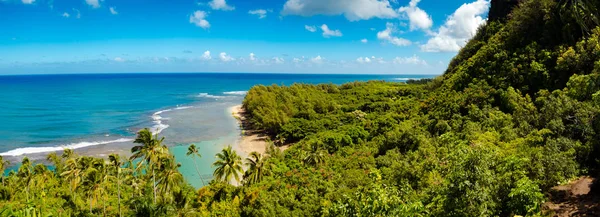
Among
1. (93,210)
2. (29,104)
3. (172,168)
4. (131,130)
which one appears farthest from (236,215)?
(29,104)

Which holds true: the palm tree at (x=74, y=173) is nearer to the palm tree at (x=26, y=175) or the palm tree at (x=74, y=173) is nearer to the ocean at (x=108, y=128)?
the palm tree at (x=26, y=175)

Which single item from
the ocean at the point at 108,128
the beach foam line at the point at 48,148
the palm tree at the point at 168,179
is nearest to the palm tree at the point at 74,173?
the palm tree at the point at 168,179

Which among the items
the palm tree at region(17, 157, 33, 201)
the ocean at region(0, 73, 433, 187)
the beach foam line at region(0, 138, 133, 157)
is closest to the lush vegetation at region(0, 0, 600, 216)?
the palm tree at region(17, 157, 33, 201)

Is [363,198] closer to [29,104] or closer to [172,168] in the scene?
[172,168]

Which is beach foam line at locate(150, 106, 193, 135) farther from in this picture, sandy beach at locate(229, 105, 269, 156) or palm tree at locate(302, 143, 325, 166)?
palm tree at locate(302, 143, 325, 166)

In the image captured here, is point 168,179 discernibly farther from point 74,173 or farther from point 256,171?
point 74,173

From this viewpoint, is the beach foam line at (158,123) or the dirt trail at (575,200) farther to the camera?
the beach foam line at (158,123)

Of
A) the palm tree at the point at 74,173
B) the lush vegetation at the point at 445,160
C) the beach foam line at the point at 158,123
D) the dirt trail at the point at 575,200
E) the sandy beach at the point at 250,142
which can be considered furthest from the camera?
the beach foam line at the point at 158,123

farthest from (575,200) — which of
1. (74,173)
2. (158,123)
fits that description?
(158,123)

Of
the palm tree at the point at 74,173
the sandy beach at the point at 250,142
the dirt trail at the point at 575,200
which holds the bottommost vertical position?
the sandy beach at the point at 250,142
